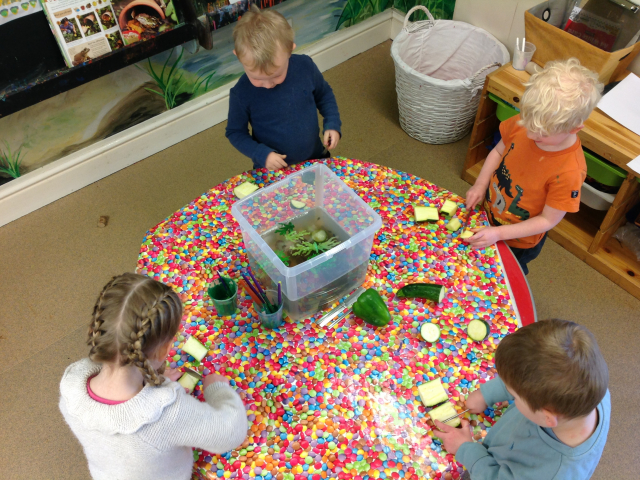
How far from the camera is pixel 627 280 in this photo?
2430 millimetres

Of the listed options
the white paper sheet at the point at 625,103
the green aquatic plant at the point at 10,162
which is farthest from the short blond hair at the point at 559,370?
the green aquatic plant at the point at 10,162

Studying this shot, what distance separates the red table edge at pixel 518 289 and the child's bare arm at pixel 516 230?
3cm

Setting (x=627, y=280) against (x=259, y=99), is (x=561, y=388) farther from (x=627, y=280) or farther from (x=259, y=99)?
(x=627, y=280)

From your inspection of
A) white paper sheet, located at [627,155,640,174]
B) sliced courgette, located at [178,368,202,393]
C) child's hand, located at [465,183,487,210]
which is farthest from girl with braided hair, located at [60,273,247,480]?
white paper sheet, located at [627,155,640,174]

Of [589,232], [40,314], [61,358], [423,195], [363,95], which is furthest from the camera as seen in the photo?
[363,95]

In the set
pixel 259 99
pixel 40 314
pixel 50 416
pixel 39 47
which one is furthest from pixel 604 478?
pixel 39 47

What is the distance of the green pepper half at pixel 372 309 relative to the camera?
4.26 ft

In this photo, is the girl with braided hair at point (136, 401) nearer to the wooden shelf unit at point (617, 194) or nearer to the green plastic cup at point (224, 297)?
the green plastic cup at point (224, 297)

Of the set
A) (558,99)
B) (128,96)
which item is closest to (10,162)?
(128,96)

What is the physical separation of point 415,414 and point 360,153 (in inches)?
83.7

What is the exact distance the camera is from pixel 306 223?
147 cm

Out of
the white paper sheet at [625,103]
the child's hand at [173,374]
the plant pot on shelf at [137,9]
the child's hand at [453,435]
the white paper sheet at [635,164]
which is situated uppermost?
the plant pot on shelf at [137,9]

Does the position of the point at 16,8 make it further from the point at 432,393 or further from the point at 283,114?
the point at 432,393

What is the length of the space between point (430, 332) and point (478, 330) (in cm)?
13
